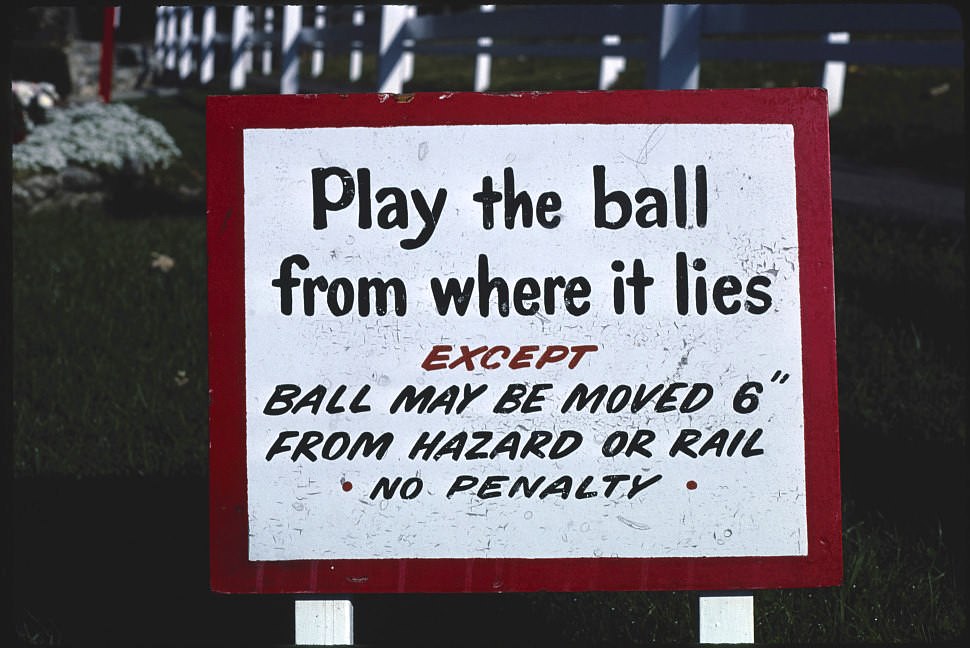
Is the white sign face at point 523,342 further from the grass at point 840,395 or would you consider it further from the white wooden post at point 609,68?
the white wooden post at point 609,68

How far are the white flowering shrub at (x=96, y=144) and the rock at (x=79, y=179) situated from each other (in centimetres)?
5

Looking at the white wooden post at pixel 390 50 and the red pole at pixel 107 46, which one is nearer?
the red pole at pixel 107 46

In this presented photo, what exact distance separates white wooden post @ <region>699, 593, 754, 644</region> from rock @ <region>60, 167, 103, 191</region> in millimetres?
5687

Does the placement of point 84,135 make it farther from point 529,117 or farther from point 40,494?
point 529,117

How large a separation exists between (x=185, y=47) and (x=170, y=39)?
2.29m

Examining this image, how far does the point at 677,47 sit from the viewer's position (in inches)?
203

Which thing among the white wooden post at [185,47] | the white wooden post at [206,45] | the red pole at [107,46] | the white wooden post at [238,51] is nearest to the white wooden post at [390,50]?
the red pole at [107,46]

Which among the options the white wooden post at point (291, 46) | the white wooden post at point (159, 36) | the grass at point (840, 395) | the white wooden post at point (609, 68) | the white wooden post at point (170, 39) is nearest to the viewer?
the grass at point (840, 395)

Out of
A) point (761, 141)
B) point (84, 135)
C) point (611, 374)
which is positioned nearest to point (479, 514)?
point (611, 374)

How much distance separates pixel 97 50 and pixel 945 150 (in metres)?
13.1

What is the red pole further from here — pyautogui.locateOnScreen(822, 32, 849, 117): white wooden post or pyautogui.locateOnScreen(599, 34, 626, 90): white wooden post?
pyautogui.locateOnScreen(822, 32, 849, 117): white wooden post

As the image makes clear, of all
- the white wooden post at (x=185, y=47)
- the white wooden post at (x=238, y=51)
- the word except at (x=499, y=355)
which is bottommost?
the word except at (x=499, y=355)

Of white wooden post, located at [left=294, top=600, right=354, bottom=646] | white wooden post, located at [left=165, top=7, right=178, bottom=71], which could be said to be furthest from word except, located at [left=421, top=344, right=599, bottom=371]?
white wooden post, located at [left=165, top=7, right=178, bottom=71]

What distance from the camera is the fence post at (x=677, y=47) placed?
5102 millimetres
